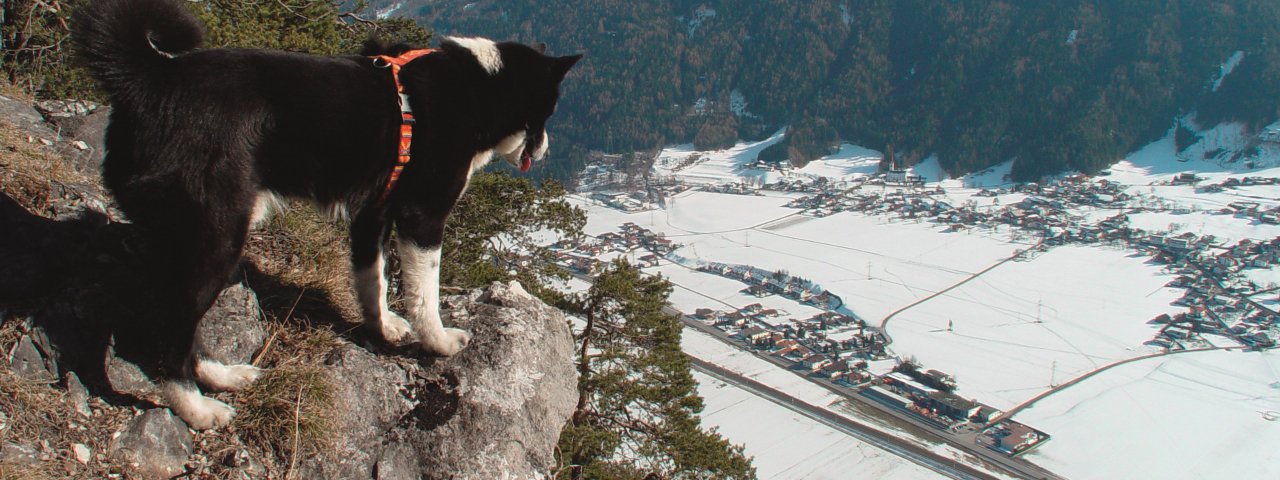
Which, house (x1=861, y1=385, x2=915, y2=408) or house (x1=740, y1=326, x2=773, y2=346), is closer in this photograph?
house (x1=861, y1=385, x2=915, y2=408)

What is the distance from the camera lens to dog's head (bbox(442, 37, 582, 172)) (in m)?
3.69

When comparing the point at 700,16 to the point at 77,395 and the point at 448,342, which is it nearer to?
the point at 448,342

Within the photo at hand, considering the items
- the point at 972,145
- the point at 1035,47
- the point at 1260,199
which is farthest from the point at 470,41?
the point at 1035,47

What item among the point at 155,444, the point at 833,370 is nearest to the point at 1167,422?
the point at 833,370

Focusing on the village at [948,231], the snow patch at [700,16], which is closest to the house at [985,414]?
the village at [948,231]

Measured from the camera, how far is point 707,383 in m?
22.7

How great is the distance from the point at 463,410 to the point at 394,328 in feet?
2.00

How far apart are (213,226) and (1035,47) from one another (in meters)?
98.6

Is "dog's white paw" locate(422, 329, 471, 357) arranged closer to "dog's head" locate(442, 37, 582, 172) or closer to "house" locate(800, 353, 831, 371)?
"dog's head" locate(442, 37, 582, 172)

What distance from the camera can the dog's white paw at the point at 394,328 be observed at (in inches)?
159

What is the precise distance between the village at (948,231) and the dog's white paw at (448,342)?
7.72 meters

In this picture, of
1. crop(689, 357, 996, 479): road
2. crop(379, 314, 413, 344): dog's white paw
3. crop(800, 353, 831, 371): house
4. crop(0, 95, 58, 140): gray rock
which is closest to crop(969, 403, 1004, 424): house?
crop(689, 357, 996, 479): road

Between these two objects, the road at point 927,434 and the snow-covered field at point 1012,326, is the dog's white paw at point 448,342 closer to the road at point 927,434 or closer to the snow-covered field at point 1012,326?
the road at point 927,434

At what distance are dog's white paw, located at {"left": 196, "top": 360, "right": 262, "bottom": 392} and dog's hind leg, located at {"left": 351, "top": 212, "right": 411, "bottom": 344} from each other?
64 centimetres
